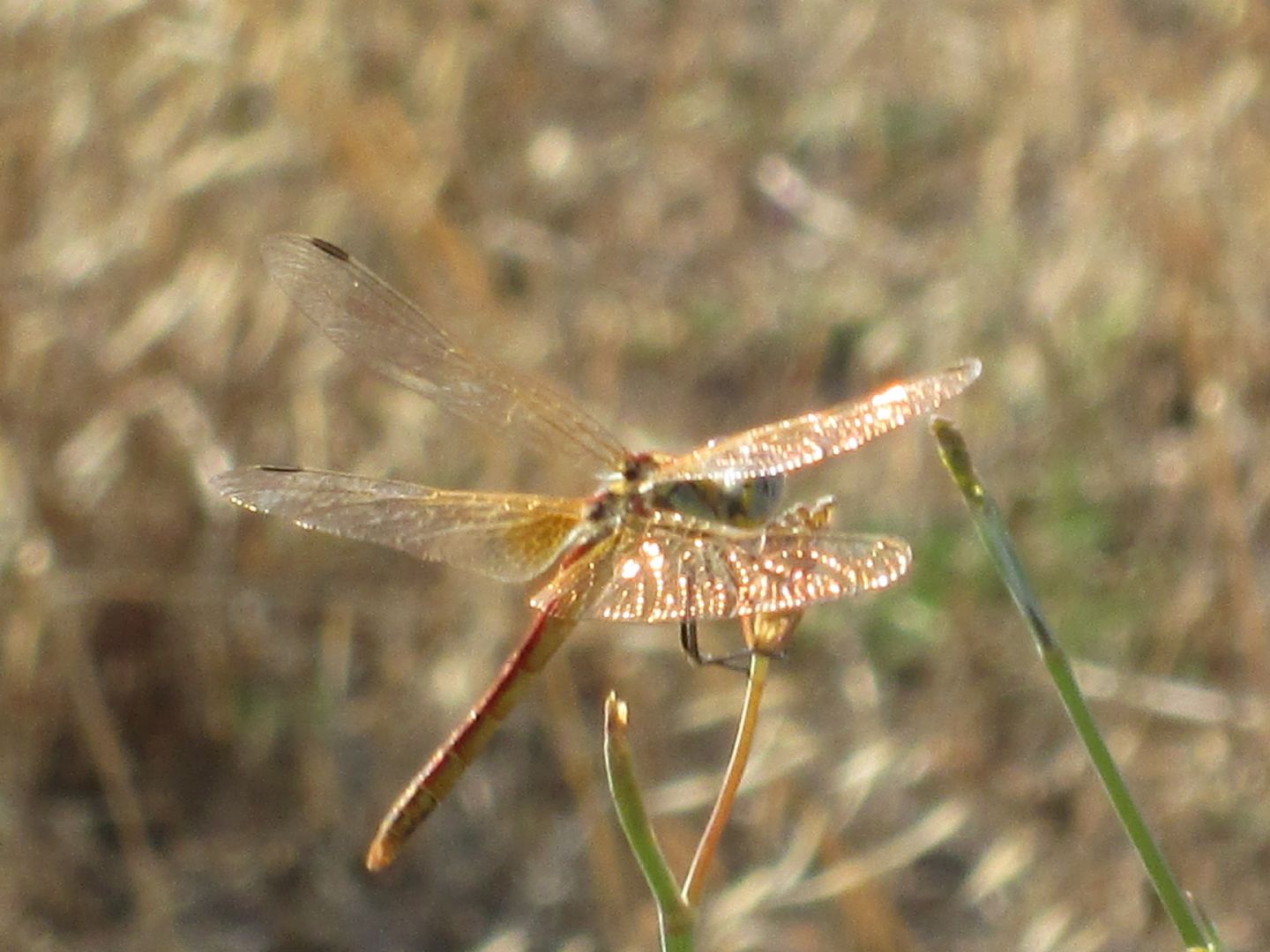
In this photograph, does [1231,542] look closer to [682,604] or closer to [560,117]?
[682,604]

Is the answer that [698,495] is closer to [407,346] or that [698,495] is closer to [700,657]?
[700,657]

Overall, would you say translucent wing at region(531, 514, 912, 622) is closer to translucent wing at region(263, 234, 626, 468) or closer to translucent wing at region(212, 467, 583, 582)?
translucent wing at region(212, 467, 583, 582)

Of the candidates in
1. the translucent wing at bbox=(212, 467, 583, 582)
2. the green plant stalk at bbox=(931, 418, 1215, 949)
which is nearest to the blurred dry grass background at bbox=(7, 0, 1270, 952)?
the translucent wing at bbox=(212, 467, 583, 582)

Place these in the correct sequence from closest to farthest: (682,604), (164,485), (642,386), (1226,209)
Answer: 1. (682,604)
2. (1226,209)
3. (164,485)
4. (642,386)

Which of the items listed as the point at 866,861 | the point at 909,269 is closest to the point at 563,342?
the point at 909,269

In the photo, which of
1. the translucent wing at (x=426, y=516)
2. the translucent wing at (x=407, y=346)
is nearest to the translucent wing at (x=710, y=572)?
the translucent wing at (x=426, y=516)

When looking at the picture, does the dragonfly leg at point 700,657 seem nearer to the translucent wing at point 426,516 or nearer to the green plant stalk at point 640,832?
the translucent wing at point 426,516
